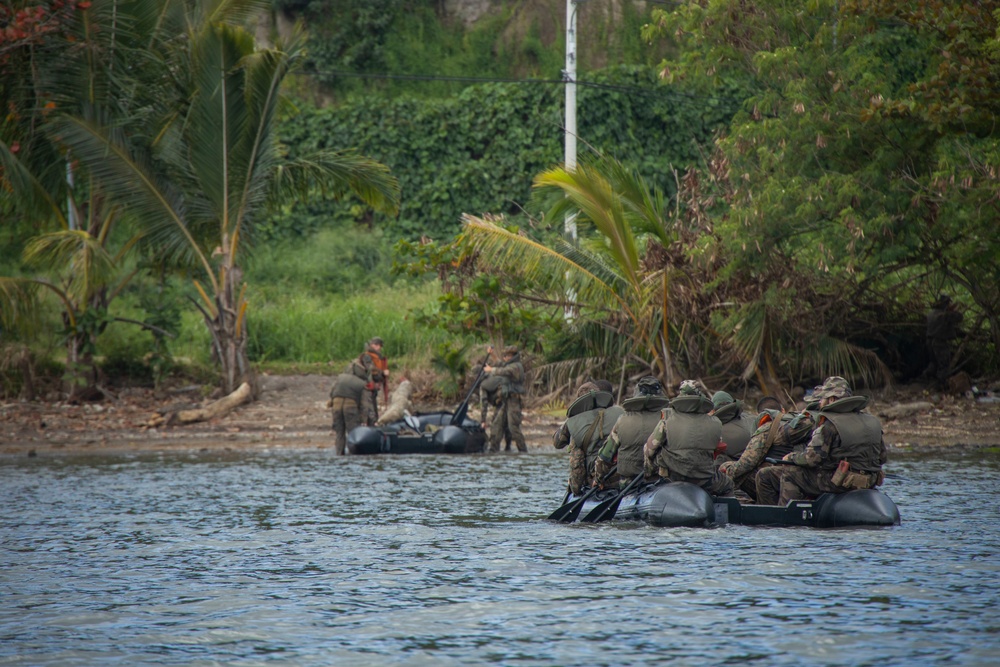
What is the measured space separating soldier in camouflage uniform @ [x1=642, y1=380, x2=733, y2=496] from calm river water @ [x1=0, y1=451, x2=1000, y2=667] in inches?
24.6

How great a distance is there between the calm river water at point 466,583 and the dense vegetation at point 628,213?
5.72 meters

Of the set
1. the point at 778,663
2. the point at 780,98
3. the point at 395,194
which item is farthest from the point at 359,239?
the point at 778,663

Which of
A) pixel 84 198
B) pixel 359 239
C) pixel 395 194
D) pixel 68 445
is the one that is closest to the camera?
pixel 68 445

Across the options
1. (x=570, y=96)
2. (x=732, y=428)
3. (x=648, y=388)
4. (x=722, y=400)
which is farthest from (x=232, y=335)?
(x=732, y=428)

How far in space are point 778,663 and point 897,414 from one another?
15962 mm

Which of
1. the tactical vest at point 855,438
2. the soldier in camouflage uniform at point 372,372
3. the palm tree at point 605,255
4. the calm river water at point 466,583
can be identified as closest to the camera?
the calm river water at point 466,583

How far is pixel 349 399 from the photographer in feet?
71.2

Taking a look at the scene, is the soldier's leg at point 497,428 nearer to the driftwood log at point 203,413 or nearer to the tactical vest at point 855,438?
the driftwood log at point 203,413

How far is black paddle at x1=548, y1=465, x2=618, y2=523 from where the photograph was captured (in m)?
14.0

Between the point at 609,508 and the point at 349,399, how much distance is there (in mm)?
8758

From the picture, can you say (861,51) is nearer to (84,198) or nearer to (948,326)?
(948,326)

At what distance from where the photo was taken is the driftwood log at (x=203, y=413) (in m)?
24.1

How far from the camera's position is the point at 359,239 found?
32969mm

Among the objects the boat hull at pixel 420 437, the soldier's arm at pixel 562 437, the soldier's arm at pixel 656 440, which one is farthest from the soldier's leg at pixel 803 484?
the boat hull at pixel 420 437
